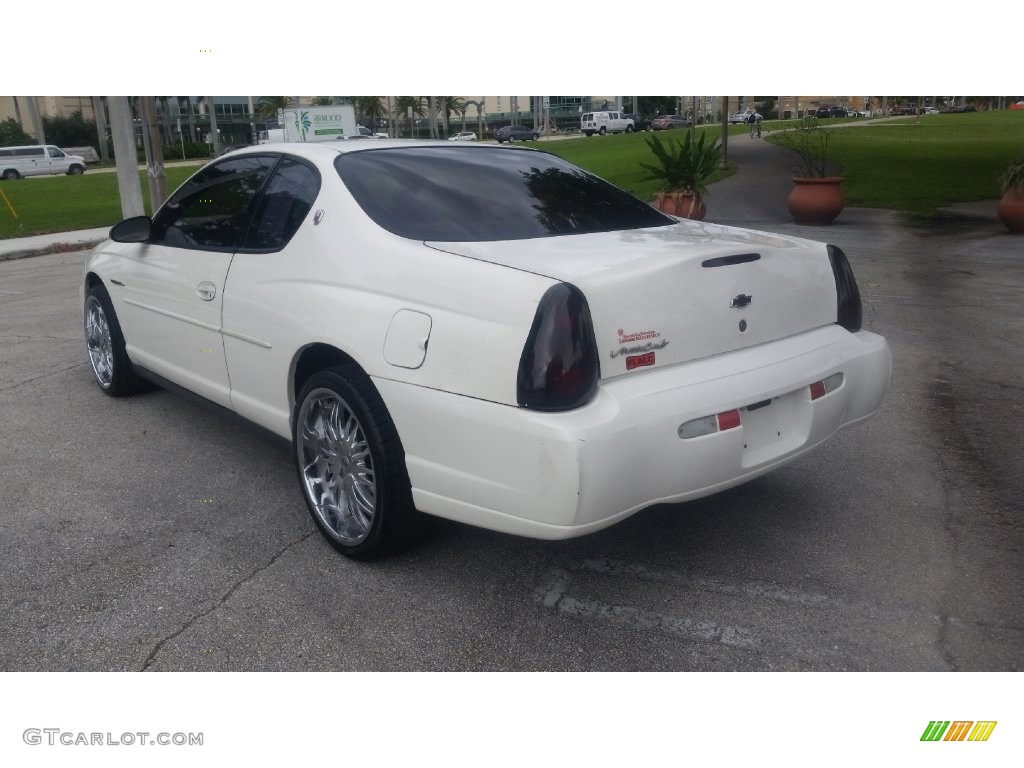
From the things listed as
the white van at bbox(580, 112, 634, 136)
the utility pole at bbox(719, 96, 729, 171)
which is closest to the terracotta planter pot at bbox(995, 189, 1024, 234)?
the utility pole at bbox(719, 96, 729, 171)

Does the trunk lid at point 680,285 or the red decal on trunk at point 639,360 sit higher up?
the trunk lid at point 680,285

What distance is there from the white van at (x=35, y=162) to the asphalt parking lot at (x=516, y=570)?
155 feet

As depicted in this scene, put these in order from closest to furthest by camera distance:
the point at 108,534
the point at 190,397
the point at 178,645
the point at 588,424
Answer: the point at 588,424 < the point at 178,645 < the point at 108,534 < the point at 190,397

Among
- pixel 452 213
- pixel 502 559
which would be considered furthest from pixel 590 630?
pixel 452 213

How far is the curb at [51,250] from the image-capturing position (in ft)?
46.9

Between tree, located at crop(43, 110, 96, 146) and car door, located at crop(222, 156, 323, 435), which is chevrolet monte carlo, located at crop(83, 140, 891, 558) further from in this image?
tree, located at crop(43, 110, 96, 146)

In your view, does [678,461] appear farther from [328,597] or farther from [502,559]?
[328,597]

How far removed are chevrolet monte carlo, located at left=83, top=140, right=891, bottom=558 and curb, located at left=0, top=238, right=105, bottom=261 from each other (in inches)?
471

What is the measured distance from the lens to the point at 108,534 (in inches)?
144

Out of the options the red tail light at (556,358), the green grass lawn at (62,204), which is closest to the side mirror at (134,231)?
the red tail light at (556,358)

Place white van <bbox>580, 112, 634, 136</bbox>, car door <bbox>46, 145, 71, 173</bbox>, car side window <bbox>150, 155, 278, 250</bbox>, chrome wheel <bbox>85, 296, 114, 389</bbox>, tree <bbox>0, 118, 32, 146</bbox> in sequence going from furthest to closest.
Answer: white van <bbox>580, 112, 634, 136</bbox> → tree <bbox>0, 118, 32, 146</bbox> → car door <bbox>46, 145, 71, 173</bbox> → chrome wheel <bbox>85, 296, 114, 389</bbox> → car side window <bbox>150, 155, 278, 250</bbox>

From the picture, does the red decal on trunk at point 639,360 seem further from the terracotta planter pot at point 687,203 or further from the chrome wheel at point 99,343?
the terracotta planter pot at point 687,203

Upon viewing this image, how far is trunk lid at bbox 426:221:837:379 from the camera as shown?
2809 millimetres

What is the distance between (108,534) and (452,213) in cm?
193
